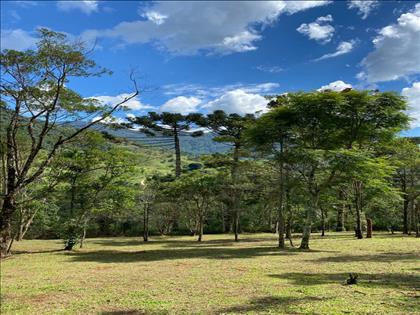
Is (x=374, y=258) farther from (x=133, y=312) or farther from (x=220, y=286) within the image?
(x=133, y=312)

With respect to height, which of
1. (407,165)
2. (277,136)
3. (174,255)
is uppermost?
(277,136)

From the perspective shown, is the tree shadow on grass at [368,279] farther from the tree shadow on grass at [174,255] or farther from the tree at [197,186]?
the tree at [197,186]

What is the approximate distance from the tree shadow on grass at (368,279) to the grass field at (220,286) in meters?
0.02

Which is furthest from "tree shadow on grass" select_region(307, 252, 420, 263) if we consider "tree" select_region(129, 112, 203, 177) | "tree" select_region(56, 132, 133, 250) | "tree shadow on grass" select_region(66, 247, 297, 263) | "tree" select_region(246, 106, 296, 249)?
"tree" select_region(129, 112, 203, 177)

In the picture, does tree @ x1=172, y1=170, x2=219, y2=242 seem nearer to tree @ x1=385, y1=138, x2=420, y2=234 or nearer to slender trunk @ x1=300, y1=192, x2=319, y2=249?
slender trunk @ x1=300, y1=192, x2=319, y2=249

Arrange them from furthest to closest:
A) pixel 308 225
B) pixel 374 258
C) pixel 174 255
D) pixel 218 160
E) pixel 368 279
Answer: pixel 218 160 < pixel 308 225 < pixel 174 255 < pixel 374 258 < pixel 368 279

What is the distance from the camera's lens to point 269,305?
8.36m

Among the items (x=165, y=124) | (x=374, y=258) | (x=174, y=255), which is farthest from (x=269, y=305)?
(x=165, y=124)

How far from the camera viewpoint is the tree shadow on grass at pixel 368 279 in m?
10.2

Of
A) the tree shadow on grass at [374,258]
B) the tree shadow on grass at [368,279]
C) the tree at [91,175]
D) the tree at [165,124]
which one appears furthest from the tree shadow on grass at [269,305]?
the tree at [165,124]

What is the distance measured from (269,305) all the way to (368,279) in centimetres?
426

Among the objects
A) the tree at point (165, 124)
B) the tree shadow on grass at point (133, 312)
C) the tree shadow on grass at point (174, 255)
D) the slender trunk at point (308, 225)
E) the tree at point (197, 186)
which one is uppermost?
the tree at point (165, 124)

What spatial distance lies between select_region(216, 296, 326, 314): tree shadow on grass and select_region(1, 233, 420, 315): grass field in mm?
19

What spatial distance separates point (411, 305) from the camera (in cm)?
782
